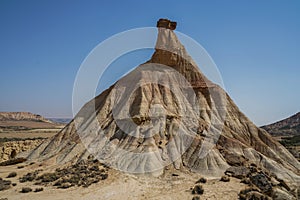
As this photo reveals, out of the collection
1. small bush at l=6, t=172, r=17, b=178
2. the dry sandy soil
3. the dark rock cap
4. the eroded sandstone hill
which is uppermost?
the dark rock cap

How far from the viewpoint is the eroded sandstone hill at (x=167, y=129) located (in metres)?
23.3

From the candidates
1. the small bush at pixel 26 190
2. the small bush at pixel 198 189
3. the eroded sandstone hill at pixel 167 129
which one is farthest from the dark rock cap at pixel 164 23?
the small bush at pixel 26 190

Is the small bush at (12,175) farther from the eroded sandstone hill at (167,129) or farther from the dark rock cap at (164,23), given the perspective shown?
the dark rock cap at (164,23)

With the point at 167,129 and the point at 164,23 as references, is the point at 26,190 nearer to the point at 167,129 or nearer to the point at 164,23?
the point at 167,129

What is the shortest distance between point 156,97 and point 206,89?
6.74 meters

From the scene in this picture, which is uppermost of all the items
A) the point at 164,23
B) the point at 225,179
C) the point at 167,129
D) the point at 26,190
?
the point at 164,23

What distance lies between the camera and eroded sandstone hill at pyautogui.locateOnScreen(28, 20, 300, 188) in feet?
76.4

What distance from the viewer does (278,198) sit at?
15.7 metres

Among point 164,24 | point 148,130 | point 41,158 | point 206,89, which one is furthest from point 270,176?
point 164,24

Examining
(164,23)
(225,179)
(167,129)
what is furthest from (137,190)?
(164,23)

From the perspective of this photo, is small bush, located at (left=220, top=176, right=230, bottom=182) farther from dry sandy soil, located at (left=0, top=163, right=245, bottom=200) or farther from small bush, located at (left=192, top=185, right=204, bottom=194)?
small bush, located at (left=192, top=185, right=204, bottom=194)

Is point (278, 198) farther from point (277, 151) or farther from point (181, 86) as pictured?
point (181, 86)

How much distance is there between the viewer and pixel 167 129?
26.5 metres

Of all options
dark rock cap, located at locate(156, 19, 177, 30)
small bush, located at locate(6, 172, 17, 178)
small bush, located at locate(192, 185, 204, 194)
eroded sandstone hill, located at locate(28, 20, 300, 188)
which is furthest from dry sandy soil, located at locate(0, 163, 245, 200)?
dark rock cap, located at locate(156, 19, 177, 30)
